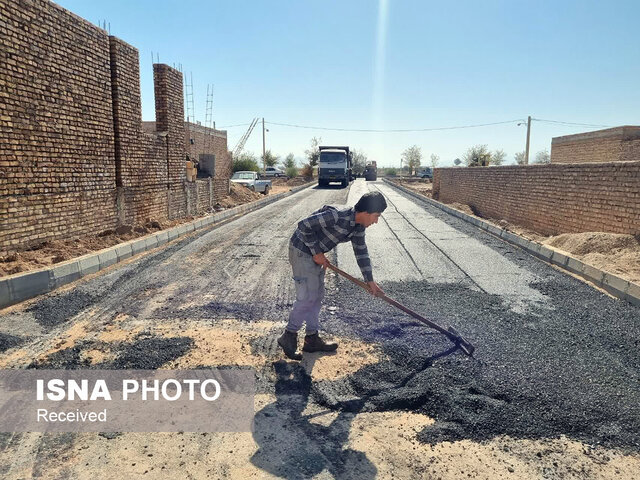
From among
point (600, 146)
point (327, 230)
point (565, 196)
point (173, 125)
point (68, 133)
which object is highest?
point (600, 146)

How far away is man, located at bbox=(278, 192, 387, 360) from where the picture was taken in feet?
11.8

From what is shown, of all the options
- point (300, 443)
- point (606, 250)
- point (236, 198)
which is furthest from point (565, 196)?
point (236, 198)

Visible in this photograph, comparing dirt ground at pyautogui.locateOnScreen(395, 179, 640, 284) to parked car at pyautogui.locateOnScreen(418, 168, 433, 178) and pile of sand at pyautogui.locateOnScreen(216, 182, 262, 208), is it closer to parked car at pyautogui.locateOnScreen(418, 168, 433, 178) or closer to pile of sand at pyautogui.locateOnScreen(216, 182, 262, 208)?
pile of sand at pyautogui.locateOnScreen(216, 182, 262, 208)

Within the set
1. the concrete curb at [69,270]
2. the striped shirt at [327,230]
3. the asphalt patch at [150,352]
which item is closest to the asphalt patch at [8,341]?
the asphalt patch at [150,352]

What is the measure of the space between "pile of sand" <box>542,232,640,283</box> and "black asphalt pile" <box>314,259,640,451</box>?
137cm

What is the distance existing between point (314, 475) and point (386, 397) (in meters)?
0.96

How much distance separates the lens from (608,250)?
7438mm

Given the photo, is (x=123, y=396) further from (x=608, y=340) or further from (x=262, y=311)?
(x=608, y=340)

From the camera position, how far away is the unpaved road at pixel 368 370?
260cm

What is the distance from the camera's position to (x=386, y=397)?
10.7ft

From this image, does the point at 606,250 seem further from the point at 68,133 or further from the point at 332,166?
the point at 332,166

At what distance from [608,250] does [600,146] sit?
13362 mm

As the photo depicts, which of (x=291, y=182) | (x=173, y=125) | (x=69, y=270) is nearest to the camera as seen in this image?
(x=69, y=270)

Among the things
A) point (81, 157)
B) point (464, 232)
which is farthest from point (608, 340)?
point (81, 157)
